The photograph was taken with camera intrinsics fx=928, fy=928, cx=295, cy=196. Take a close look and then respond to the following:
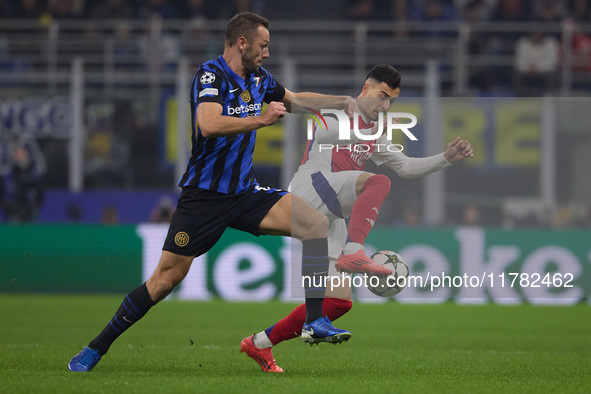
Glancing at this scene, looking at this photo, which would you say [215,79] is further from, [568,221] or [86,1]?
[86,1]

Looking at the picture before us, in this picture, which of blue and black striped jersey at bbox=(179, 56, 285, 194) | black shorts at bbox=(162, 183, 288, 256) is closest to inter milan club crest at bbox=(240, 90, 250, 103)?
blue and black striped jersey at bbox=(179, 56, 285, 194)

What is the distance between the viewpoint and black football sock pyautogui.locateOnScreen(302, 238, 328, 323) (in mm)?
5629

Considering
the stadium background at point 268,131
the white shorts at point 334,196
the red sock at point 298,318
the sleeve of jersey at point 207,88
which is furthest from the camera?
the stadium background at point 268,131

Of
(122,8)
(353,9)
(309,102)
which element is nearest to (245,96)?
(309,102)

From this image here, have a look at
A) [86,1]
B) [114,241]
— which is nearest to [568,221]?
[114,241]

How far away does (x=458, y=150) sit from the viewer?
19.9 feet

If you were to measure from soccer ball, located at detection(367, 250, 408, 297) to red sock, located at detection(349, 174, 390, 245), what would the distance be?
20 cm

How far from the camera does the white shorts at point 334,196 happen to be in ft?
20.5

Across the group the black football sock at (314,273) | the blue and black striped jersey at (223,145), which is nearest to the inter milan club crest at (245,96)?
the blue and black striped jersey at (223,145)

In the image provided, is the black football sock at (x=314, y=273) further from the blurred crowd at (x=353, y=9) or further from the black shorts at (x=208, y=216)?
the blurred crowd at (x=353, y=9)

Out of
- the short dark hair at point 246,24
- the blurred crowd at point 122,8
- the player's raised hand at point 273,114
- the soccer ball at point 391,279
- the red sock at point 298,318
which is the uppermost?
the blurred crowd at point 122,8

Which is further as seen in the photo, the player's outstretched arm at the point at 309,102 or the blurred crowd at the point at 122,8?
the blurred crowd at the point at 122,8

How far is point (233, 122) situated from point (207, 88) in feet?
1.08

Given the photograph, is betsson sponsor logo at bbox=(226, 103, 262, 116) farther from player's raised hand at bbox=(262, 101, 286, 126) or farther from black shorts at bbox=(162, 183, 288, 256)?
black shorts at bbox=(162, 183, 288, 256)
